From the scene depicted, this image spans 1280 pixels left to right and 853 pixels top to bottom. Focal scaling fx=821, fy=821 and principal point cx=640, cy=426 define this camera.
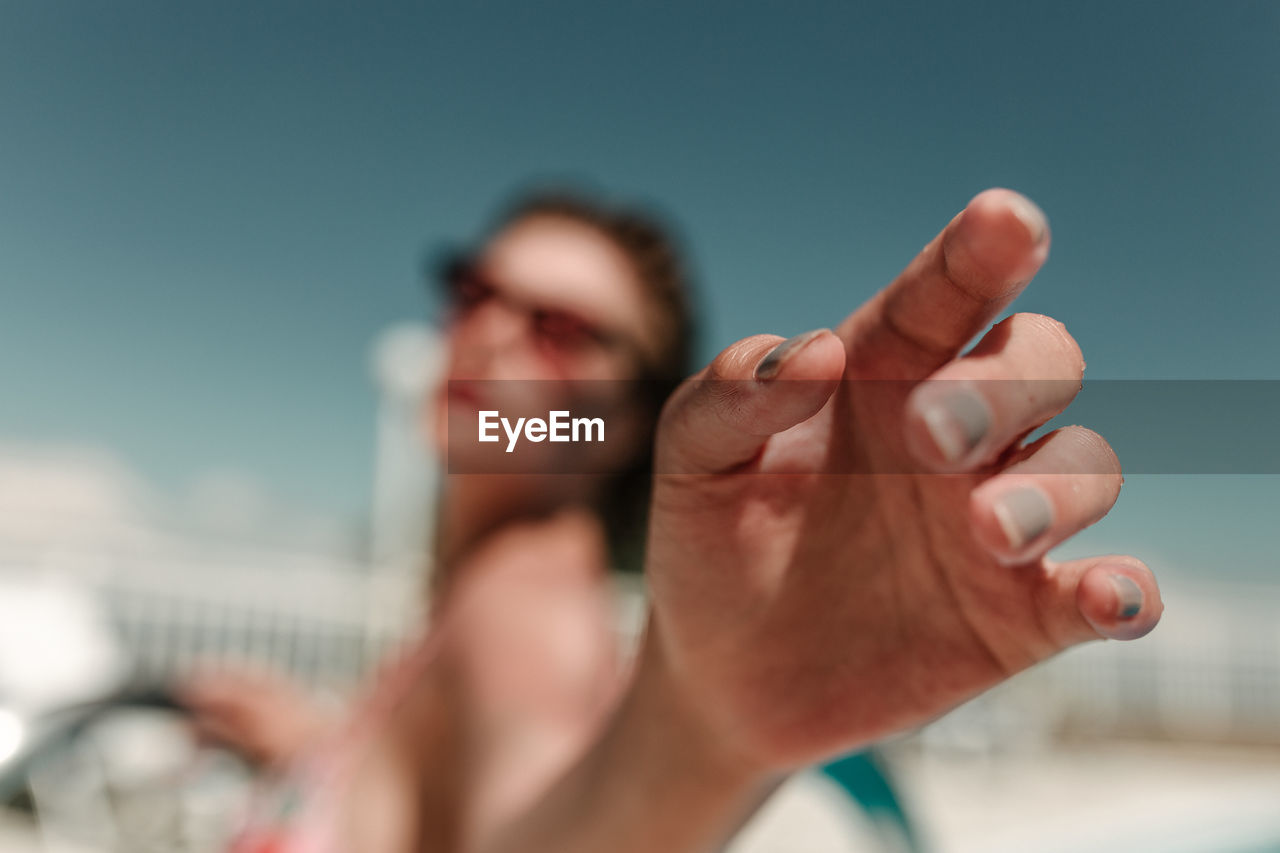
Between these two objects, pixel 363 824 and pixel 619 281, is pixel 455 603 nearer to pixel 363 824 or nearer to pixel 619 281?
pixel 363 824

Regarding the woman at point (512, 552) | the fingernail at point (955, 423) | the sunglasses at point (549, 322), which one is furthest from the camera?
the sunglasses at point (549, 322)

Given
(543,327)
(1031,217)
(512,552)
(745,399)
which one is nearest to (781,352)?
(745,399)

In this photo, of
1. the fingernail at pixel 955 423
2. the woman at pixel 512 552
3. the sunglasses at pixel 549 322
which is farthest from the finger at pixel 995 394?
the sunglasses at pixel 549 322

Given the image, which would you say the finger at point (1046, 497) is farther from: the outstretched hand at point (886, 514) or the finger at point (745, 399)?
the finger at point (745, 399)

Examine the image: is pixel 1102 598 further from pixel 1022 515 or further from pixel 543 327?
pixel 543 327

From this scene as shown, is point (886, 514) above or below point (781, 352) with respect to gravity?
below
